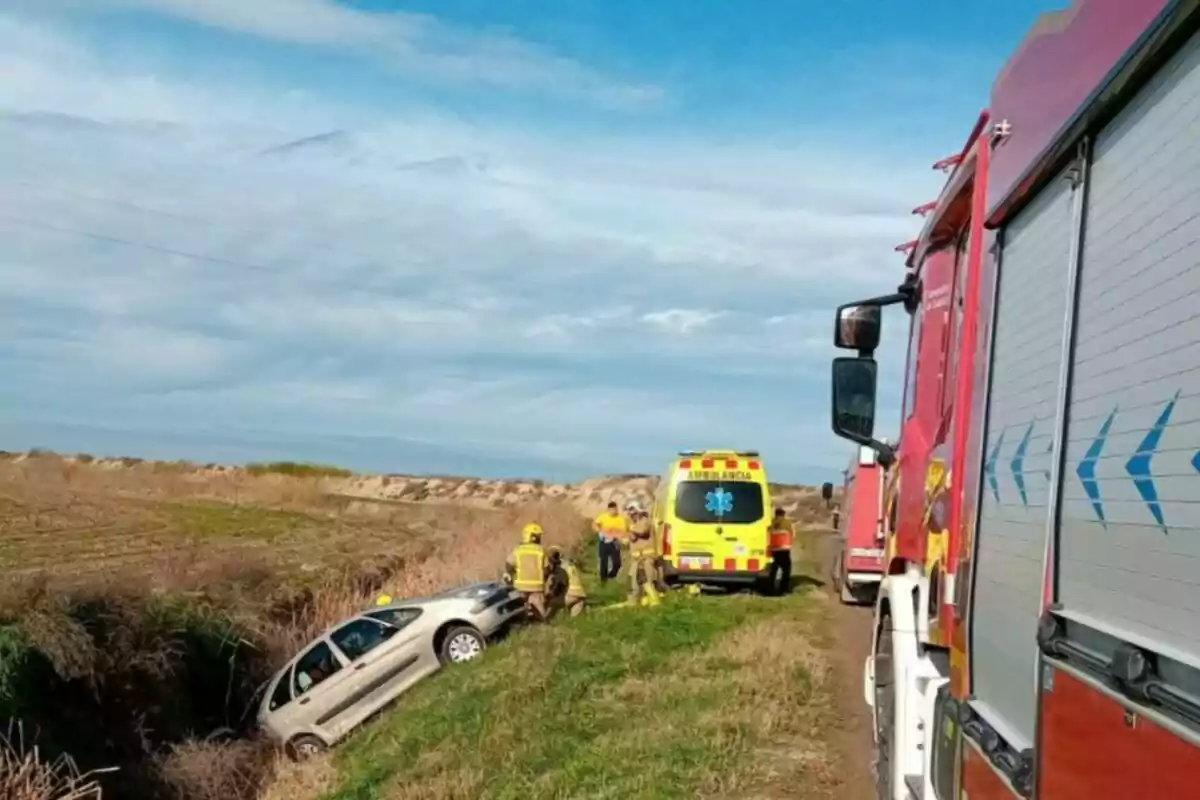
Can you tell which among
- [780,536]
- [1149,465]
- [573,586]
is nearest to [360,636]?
[573,586]

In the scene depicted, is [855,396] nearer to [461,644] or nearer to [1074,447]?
[1074,447]

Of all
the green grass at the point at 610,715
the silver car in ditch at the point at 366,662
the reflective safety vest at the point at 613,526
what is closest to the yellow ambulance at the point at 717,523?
→ the reflective safety vest at the point at 613,526

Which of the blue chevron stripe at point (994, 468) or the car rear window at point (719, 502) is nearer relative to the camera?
the blue chevron stripe at point (994, 468)

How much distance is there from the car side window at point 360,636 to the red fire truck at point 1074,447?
13.1 m

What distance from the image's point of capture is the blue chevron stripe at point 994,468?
427cm

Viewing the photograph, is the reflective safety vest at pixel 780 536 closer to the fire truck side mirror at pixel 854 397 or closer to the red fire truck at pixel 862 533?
the red fire truck at pixel 862 533

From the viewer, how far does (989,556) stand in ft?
13.9

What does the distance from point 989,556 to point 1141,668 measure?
62.3 inches

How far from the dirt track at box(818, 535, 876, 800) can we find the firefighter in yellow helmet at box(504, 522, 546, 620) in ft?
12.8

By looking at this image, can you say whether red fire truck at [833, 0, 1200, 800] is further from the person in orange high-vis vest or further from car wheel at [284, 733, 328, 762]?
the person in orange high-vis vest

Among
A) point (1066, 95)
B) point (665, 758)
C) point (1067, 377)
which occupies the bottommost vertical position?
point (665, 758)

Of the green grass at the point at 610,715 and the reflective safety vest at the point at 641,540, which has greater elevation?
the reflective safety vest at the point at 641,540

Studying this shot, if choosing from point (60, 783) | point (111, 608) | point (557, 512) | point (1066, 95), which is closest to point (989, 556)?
point (1066, 95)

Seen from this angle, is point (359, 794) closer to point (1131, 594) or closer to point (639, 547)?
point (639, 547)
